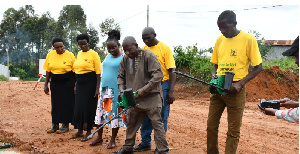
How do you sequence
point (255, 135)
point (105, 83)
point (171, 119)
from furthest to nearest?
point (171, 119) < point (255, 135) < point (105, 83)

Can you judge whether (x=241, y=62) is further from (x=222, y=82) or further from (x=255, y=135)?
(x=255, y=135)

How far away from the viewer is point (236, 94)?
3.38m

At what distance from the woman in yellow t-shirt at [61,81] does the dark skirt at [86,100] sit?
0.73 meters

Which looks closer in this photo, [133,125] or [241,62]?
[241,62]

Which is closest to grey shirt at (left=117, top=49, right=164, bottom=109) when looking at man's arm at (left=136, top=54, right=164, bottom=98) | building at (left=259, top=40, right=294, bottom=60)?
man's arm at (left=136, top=54, right=164, bottom=98)

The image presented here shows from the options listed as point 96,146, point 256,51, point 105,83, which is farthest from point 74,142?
point 256,51

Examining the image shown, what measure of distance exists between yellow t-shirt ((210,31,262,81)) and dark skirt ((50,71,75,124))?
3246 mm

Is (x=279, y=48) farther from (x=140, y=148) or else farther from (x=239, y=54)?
(x=239, y=54)

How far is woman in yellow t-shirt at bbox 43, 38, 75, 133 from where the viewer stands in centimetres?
552

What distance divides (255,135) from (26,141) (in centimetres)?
455

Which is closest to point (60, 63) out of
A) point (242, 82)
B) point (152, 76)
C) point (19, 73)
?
point (152, 76)

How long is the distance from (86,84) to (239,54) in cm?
268

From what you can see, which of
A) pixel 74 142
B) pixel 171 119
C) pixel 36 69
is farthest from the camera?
pixel 36 69

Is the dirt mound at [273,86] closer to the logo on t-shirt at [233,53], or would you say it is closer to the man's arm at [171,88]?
the man's arm at [171,88]
